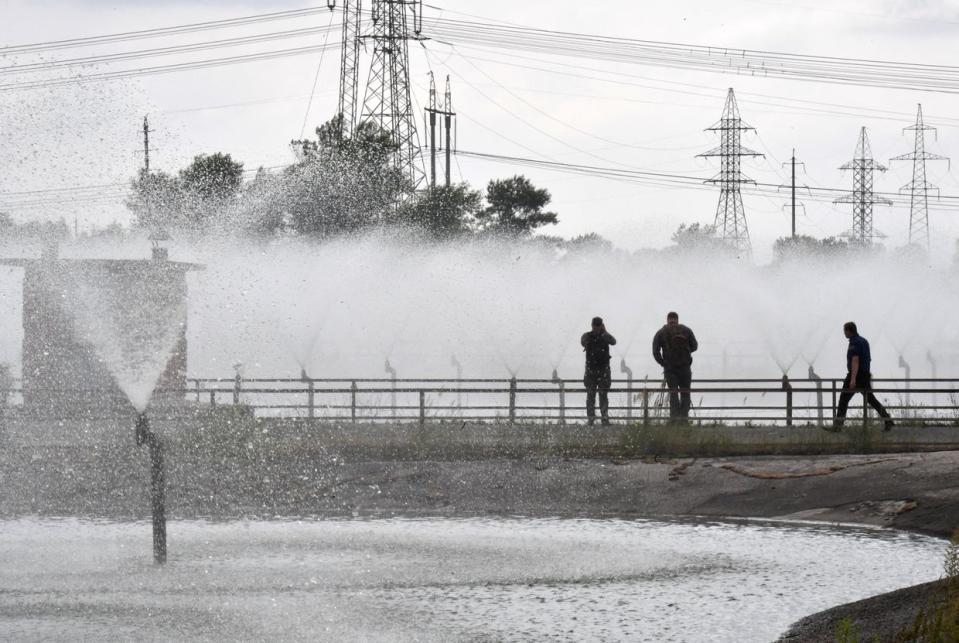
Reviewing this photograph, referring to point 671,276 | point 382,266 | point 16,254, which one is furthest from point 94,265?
point 671,276

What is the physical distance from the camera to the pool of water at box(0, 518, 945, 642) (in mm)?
9938

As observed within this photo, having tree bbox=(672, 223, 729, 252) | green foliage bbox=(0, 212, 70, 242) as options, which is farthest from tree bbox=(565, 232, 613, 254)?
green foliage bbox=(0, 212, 70, 242)

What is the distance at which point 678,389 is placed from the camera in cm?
2391

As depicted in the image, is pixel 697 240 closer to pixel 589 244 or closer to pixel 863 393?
pixel 589 244

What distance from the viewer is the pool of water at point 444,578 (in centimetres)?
994

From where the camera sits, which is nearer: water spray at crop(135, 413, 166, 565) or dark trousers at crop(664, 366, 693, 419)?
water spray at crop(135, 413, 166, 565)

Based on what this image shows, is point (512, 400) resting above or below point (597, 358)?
below

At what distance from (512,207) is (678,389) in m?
61.2

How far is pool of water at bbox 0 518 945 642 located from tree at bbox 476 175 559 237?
68.4 m

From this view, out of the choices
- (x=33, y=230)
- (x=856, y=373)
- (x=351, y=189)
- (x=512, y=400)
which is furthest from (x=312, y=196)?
(x=856, y=373)

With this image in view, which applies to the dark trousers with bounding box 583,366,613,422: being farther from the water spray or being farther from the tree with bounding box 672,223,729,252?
the tree with bounding box 672,223,729,252

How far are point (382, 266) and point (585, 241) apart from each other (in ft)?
183

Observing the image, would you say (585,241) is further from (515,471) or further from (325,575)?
(325,575)

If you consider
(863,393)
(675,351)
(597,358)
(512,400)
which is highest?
(675,351)
